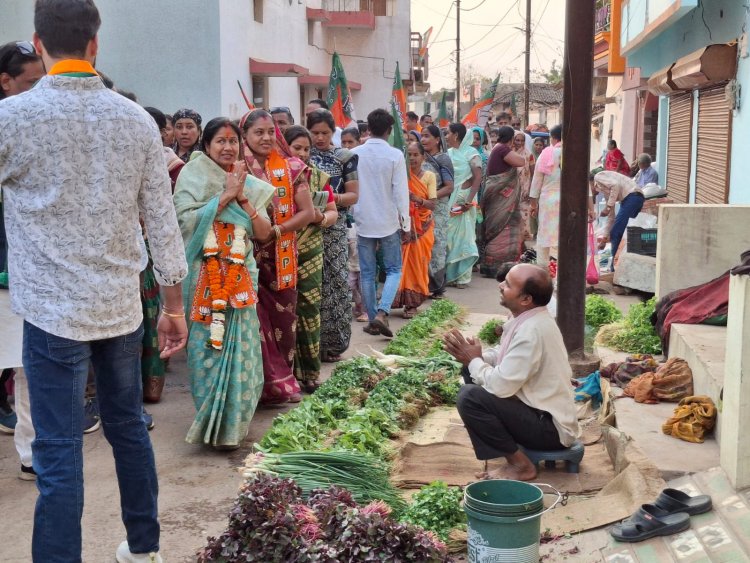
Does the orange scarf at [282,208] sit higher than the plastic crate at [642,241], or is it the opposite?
the orange scarf at [282,208]

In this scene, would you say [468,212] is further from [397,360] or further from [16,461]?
[16,461]

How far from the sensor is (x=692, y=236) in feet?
24.4

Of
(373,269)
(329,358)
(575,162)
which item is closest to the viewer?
(575,162)

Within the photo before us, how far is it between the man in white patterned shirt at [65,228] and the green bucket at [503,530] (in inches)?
59.3

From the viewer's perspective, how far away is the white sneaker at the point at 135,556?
372 centimetres

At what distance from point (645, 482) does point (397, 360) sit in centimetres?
321

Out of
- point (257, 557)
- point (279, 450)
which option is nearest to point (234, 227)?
point (279, 450)

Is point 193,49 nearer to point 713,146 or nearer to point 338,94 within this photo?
point 338,94

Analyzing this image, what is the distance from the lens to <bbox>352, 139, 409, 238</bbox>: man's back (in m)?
8.95

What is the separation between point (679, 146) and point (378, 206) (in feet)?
31.6

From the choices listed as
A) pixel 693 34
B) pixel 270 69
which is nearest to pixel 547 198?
pixel 693 34

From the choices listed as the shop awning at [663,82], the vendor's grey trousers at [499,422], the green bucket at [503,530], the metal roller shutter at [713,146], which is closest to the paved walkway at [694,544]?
the green bucket at [503,530]

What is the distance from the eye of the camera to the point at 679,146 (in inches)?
661

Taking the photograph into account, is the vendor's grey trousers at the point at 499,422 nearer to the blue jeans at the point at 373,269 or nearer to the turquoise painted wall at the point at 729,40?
the blue jeans at the point at 373,269
